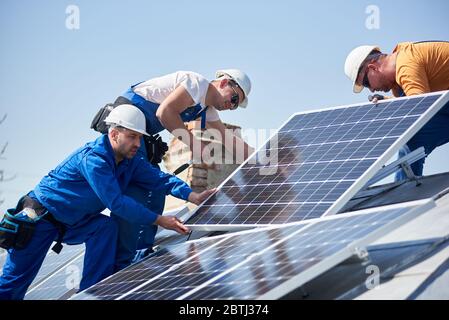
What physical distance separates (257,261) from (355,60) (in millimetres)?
3959

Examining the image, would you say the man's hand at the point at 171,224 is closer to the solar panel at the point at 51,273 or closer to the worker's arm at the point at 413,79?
the solar panel at the point at 51,273

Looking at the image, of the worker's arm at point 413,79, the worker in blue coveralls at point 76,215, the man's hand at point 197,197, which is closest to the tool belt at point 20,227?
the worker in blue coveralls at point 76,215

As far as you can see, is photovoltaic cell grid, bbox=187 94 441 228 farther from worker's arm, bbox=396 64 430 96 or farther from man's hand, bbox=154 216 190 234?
worker's arm, bbox=396 64 430 96

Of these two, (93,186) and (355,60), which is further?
(355,60)

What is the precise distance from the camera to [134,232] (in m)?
8.03

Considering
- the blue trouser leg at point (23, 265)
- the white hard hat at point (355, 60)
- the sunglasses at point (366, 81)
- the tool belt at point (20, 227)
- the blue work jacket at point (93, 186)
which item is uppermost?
the white hard hat at point (355, 60)

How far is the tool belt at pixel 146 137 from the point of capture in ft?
28.4

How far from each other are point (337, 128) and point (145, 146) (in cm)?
221

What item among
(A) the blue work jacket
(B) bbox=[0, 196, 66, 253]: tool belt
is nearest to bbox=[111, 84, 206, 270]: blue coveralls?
(A) the blue work jacket

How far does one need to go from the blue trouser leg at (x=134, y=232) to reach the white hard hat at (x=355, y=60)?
8.82 ft

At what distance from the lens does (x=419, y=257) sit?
227 inches

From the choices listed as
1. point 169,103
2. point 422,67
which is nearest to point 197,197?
point 169,103

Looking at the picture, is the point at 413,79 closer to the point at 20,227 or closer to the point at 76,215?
the point at 76,215
